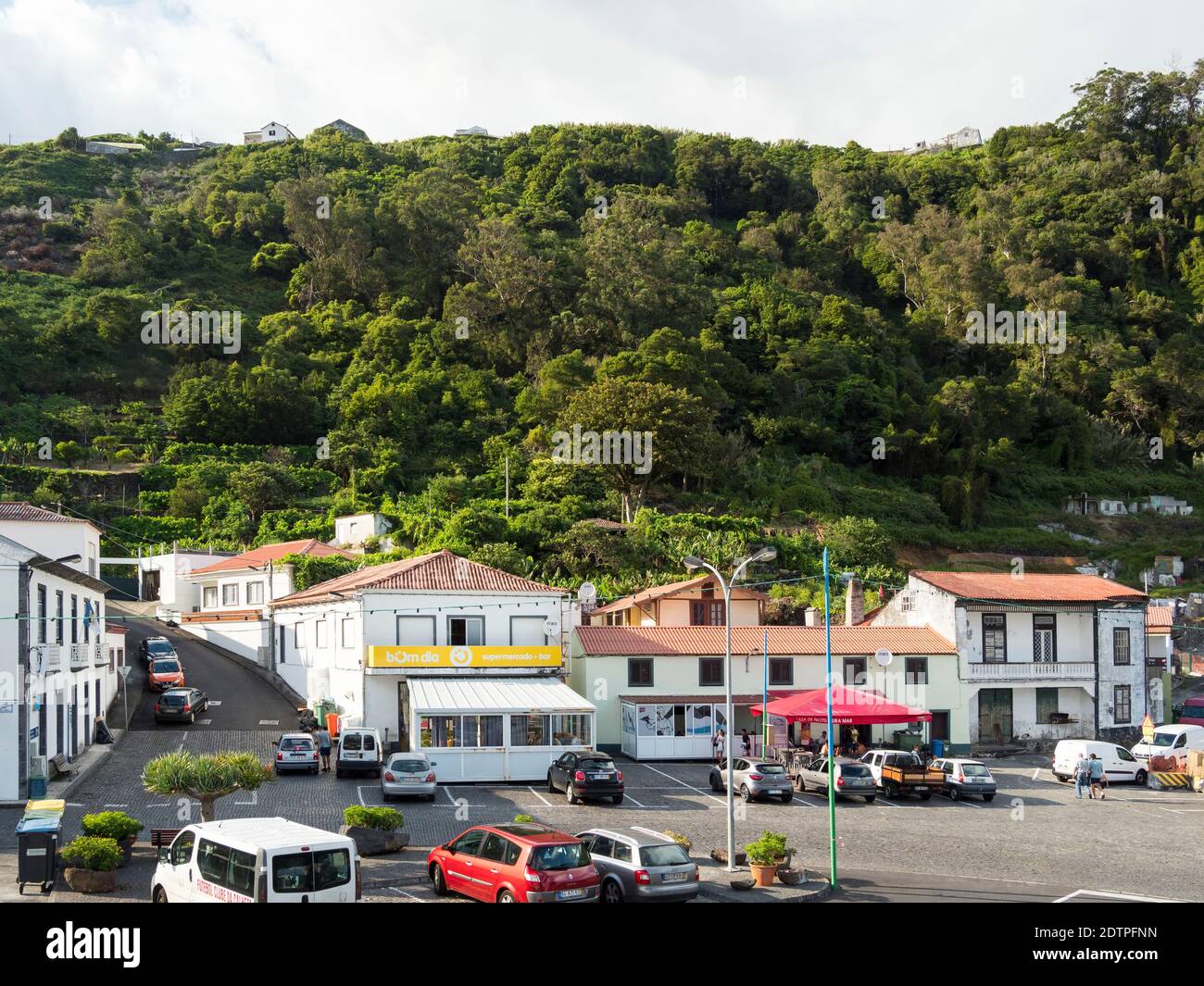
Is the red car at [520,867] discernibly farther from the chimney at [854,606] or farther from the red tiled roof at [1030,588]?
the chimney at [854,606]

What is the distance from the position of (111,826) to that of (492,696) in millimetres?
15994

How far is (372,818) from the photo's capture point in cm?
2442

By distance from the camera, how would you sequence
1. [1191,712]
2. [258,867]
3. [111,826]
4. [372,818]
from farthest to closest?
[1191,712] → [372,818] → [111,826] → [258,867]

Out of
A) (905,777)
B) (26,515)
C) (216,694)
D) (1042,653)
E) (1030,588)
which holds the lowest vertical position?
(905,777)

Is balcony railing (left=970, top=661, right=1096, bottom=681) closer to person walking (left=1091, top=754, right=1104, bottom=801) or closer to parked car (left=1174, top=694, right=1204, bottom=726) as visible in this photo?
parked car (left=1174, top=694, right=1204, bottom=726)

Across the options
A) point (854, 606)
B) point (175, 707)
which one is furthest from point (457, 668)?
point (854, 606)

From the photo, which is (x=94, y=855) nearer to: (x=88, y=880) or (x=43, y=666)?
(x=88, y=880)

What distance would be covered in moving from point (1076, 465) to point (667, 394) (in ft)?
147

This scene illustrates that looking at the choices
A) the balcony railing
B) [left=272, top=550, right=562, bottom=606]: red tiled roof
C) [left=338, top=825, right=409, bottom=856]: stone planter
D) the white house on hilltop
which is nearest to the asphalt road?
[left=272, top=550, right=562, bottom=606]: red tiled roof

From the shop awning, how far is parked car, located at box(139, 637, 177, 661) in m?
18.1

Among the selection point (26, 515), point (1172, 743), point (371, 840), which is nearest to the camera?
point (371, 840)

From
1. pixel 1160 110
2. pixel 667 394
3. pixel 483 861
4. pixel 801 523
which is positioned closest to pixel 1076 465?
pixel 801 523

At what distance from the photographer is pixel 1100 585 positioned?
161 feet
